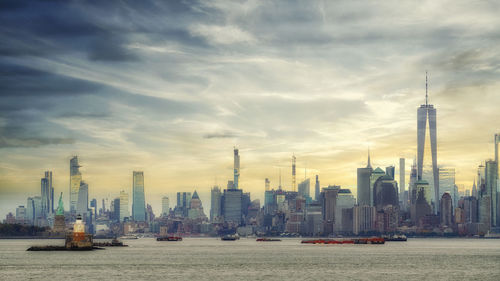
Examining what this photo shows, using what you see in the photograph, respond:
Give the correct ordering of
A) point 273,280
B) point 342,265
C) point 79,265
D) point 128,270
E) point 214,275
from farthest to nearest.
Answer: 1. point 342,265
2. point 79,265
3. point 128,270
4. point 214,275
5. point 273,280

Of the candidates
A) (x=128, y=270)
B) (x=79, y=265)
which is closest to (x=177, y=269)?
(x=128, y=270)

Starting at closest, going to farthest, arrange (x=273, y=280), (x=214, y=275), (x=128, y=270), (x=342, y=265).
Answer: (x=273, y=280)
(x=214, y=275)
(x=128, y=270)
(x=342, y=265)

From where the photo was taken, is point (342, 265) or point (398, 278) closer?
point (398, 278)

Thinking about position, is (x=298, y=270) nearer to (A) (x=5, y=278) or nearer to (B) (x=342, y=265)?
(B) (x=342, y=265)

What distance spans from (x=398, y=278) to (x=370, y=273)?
13179mm

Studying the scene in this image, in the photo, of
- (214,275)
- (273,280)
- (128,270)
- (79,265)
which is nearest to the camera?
(273,280)

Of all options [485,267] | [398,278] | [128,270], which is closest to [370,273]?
[398,278]

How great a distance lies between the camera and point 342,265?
18512 cm

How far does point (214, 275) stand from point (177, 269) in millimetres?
19693

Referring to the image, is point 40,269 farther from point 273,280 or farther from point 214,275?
point 273,280

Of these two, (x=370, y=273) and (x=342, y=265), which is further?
(x=342, y=265)

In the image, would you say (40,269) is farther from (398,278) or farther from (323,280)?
(398,278)

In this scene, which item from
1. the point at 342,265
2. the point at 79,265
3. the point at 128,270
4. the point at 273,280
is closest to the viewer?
the point at 273,280

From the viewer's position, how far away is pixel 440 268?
574ft
